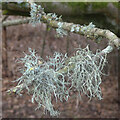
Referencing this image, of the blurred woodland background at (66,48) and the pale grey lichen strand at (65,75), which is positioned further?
the blurred woodland background at (66,48)

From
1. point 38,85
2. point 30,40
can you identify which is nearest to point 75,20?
point 38,85

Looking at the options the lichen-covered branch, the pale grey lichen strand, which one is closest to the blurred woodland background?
the lichen-covered branch

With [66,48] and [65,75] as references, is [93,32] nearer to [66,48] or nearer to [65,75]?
[65,75]

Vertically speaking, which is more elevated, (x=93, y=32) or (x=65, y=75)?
(x=93, y=32)

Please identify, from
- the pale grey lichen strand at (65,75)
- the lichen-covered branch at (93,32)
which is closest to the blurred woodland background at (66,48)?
the lichen-covered branch at (93,32)

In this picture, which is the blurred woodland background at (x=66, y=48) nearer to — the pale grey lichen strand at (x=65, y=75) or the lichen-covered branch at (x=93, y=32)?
the lichen-covered branch at (x=93, y=32)

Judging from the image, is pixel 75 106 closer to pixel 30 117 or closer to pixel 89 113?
pixel 89 113

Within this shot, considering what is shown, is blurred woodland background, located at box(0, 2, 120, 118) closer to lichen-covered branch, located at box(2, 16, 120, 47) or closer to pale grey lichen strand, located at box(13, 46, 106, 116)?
lichen-covered branch, located at box(2, 16, 120, 47)

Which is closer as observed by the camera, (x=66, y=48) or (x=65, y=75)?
(x=65, y=75)

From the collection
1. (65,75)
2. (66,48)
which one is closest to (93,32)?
(65,75)

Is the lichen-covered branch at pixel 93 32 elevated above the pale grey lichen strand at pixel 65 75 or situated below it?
above
